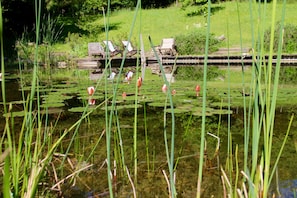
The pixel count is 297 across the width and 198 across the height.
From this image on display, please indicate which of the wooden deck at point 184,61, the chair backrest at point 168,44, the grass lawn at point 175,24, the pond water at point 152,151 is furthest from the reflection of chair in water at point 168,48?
the pond water at point 152,151

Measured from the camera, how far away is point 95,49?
11.7 meters

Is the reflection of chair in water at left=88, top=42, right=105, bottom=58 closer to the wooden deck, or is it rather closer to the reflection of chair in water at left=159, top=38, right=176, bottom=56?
the wooden deck

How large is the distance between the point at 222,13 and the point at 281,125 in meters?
15.3

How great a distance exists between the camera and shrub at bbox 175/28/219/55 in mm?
12781

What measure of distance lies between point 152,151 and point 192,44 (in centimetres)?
1032

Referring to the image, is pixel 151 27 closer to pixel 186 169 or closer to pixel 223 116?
pixel 223 116

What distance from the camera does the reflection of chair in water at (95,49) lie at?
455 inches

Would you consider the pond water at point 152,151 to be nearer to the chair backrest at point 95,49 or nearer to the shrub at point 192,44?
the chair backrest at point 95,49

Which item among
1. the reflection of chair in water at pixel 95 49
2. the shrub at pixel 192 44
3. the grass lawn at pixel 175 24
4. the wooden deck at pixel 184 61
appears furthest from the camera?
the grass lawn at pixel 175 24

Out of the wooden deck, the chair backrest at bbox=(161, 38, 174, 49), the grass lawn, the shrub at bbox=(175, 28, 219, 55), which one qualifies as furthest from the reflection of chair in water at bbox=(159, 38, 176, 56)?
the grass lawn

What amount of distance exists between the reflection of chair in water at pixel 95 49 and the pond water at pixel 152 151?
641cm

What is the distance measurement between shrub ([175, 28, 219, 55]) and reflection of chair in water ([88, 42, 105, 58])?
264cm

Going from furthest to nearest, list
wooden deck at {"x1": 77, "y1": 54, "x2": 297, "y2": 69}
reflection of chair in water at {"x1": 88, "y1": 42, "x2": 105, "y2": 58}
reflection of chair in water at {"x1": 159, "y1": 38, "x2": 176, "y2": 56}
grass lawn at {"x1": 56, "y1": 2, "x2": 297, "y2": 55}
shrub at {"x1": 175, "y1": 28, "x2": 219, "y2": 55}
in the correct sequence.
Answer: grass lawn at {"x1": 56, "y1": 2, "x2": 297, "y2": 55}, shrub at {"x1": 175, "y1": 28, "x2": 219, "y2": 55}, reflection of chair in water at {"x1": 159, "y1": 38, "x2": 176, "y2": 56}, reflection of chair in water at {"x1": 88, "y1": 42, "x2": 105, "y2": 58}, wooden deck at {"x1": 77, "y1": 54, "x2": 297, "y2": 69}

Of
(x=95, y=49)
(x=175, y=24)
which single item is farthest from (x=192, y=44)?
(x=175, y=24)
